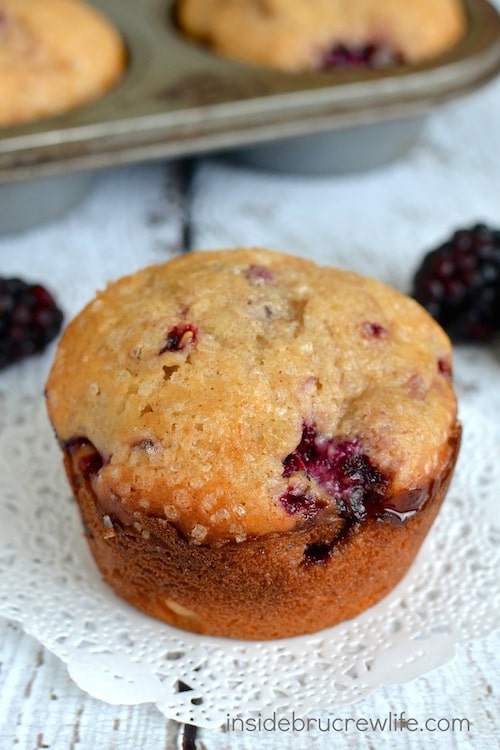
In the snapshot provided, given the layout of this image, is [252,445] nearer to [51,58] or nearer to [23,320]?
[23,320]

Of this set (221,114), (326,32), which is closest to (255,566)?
(221,114)

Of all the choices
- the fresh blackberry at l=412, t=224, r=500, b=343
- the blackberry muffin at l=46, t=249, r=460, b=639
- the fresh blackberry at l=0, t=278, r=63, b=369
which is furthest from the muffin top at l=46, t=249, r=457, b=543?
the fresh blackberry at l=412, t=224, r=500, b=343

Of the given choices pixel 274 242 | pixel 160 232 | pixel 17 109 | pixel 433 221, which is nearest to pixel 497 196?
pixel 433 221

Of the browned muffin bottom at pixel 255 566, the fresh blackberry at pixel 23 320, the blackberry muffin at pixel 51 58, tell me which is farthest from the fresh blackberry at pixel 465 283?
the blackberry muffin at pixel 51 58

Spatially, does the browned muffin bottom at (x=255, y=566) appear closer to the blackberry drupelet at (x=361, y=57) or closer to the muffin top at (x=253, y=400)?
the muffin top at (x=253, y=400)

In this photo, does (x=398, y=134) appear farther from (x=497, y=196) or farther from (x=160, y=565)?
(x=160, y=565)

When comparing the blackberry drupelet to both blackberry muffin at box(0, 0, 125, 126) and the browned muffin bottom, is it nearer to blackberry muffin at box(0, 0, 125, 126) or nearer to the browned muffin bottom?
blackberry muffin at box(0, 0, 125, 126)
